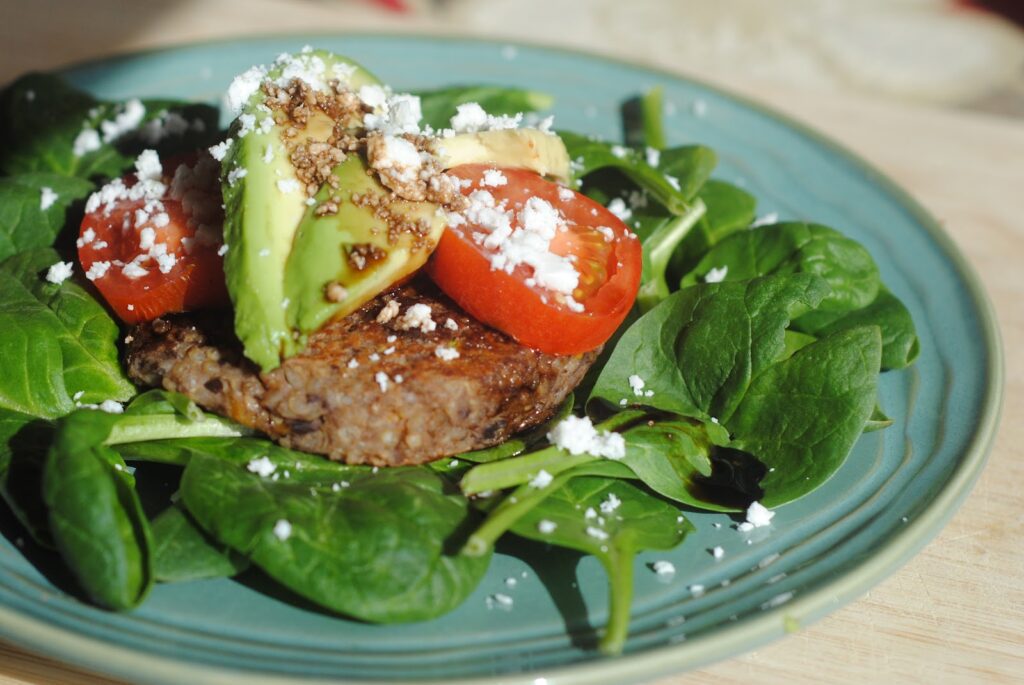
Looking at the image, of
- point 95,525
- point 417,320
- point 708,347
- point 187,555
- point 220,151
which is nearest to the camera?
point 95,525

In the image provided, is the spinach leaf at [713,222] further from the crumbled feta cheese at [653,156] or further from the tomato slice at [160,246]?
the tomato slice at [160,246]

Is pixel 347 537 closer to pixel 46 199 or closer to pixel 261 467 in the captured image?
pixel 261 467

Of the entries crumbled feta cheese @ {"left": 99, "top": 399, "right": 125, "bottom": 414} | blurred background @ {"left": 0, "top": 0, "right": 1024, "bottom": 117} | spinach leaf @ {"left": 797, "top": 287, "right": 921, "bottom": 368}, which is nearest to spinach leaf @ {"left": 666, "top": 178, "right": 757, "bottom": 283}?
spinach leaf @ {"left": 797, "top": 287, "right": 921, "bottom": 368}

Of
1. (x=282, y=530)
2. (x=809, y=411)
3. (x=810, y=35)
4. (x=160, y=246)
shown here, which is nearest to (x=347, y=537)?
(x=282, y=530)

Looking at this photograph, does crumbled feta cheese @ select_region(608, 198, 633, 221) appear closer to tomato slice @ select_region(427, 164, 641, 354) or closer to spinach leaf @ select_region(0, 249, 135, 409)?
tomato slice @ select_region(427, 164, 641, 354)

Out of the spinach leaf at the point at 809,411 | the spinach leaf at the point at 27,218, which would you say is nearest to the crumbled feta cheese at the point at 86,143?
the spinach leaf at the point at 27,218

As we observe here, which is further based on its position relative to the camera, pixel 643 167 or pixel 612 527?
pixel 643 167
